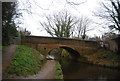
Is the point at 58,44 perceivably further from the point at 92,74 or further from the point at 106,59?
the point at 92,74

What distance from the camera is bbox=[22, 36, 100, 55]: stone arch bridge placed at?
18.4 meters

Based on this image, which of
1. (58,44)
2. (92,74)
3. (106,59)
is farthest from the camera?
(58,44)

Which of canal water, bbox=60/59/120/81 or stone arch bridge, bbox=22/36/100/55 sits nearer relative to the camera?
canal water, bbox=60/59/120/81

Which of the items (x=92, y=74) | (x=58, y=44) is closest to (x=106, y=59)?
(x=92, y=74)

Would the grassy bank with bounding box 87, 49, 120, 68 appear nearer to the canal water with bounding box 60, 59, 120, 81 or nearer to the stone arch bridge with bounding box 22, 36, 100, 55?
the stone arch bridge with bounding box 22, 36, 100, 55

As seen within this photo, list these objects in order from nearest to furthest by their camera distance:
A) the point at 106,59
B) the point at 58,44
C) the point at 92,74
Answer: the point at 92,74, the point at 106,59, the point at 58,44

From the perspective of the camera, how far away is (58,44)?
19.8 metres

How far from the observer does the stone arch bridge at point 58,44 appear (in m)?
18.4

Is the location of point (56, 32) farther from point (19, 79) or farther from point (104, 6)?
point (19, 79)

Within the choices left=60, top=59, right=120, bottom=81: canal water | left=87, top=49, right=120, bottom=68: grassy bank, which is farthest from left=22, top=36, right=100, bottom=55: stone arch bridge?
left=60, top=59, right=120, bottom=81: canal water

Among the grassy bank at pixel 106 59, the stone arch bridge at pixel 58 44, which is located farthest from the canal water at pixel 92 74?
the stone arch bridge at pixel 58 44

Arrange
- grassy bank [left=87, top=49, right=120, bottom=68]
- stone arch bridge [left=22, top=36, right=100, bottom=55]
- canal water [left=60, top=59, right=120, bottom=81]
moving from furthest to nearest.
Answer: stone arch bridge [left=22, top=36, right=100, bottom=55]
grassy bank [left=87, top=49, right=120, bottom=68]
canal water [left=60, top=59, right=120, bottom=81]

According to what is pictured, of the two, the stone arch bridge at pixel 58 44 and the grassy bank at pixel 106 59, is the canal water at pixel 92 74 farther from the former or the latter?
the stone arch bridge at pixel 58 44

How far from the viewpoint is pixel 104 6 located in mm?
17328
